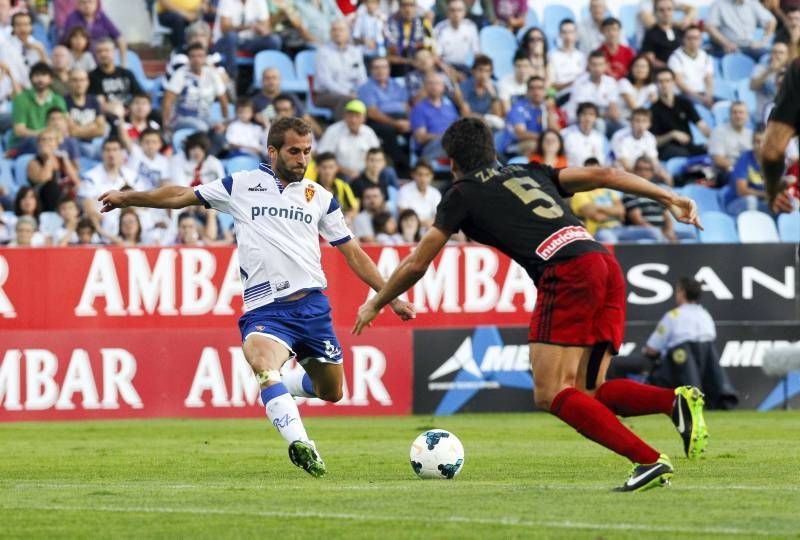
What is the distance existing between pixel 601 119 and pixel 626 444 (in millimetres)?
15310

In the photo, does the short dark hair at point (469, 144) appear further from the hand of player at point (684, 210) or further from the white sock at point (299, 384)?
the white sock at point (299, 384)

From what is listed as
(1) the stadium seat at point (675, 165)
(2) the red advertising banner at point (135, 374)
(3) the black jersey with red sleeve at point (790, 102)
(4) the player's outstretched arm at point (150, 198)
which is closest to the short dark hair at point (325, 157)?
(2) the red advertising banner at point (135, 374)

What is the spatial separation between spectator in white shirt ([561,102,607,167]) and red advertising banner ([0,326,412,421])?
4.85m

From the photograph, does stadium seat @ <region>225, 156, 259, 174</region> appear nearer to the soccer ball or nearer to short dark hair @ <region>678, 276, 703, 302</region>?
short dark hair @ <region>678, 276, 703, 302</region>

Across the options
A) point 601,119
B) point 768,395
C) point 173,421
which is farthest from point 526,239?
point 601,119

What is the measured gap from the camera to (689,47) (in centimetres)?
2508

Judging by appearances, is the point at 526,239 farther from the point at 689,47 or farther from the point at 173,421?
the point at 689,47

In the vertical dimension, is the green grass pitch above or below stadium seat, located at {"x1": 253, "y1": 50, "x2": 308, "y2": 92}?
below

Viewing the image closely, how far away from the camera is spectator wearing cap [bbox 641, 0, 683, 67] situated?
25219 millimetres

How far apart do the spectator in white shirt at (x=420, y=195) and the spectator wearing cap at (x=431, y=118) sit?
4.08 feet

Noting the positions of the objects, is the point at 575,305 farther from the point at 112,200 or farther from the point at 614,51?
the point at 614,51

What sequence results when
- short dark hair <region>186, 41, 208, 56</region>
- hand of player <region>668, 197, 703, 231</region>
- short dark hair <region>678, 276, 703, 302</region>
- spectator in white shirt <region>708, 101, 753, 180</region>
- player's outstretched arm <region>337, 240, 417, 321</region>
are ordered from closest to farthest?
hand of player <region>668, 197, 703, 231</region> < player's outstretched arm <region>337, 240, 417, 321</region> < short dark hair <region>678, 276, 703, 302</region> < short dark hair <region>186, 41, 208, 56</region> < spectator in white shirt <region>708, 101, 753, 180</region>

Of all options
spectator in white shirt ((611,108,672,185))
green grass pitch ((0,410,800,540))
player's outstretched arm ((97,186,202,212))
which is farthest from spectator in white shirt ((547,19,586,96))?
player's outstretched arm ((97,186,202,212))

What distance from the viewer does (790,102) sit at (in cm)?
809
